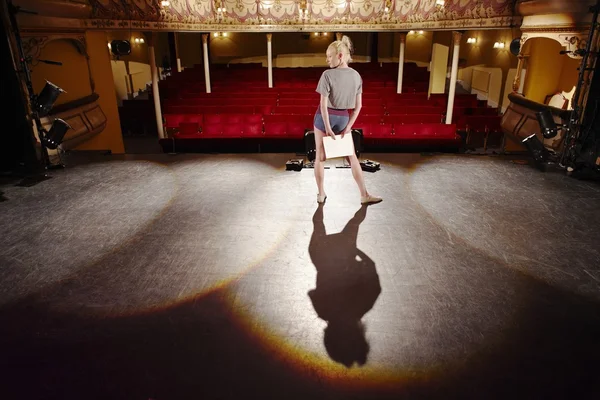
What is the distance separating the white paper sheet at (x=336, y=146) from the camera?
3764 millimetres

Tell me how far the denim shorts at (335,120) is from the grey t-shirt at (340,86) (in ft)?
0.21

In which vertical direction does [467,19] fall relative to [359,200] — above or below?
above

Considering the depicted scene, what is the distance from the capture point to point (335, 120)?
3.80 meters

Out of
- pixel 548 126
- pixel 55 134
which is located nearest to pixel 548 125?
pixel 548 126

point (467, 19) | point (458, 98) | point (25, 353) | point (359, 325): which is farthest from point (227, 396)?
point (458, 98)

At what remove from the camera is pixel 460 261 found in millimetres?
3021

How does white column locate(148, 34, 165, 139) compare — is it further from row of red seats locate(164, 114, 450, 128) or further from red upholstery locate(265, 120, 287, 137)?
red upholstery locate(265, 120, 287, 137)

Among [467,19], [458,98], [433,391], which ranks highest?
[467,19]

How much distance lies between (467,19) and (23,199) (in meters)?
9.93

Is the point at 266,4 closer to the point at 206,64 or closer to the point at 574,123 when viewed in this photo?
the point at 206,64

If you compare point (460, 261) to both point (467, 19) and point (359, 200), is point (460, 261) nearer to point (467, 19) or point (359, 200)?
point (359, 200)

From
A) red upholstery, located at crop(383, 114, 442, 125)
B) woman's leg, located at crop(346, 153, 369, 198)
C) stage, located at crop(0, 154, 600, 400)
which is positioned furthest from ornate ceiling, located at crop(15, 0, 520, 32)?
woman's leg, located at crop(346, 153, 369, 198)

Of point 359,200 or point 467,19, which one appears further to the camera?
point 467,19

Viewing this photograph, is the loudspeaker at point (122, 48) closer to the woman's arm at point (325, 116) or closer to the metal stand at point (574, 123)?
the woman's arm at point (325, 116)
